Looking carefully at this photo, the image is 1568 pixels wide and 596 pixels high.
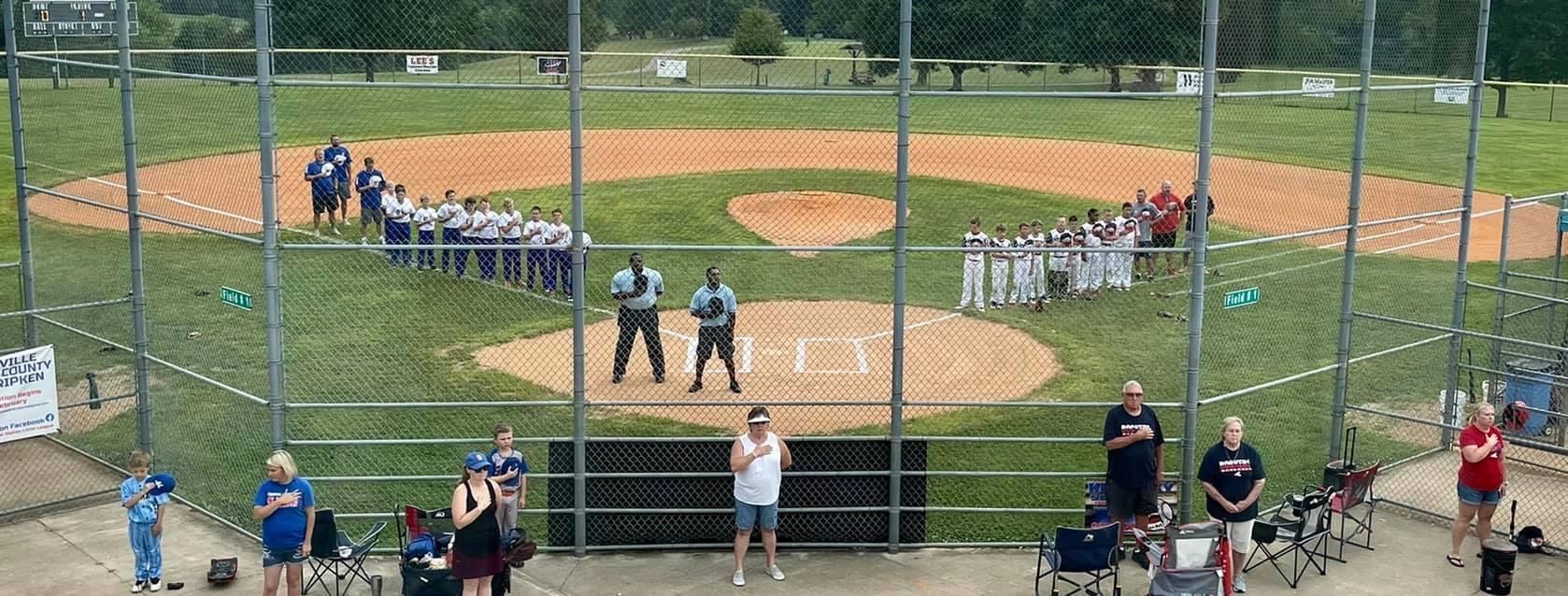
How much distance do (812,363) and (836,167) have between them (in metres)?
16.1

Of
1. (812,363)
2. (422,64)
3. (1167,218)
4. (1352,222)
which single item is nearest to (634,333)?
(812,363)

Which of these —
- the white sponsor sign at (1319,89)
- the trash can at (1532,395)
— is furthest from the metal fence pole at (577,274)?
the trash can at (1532,395)

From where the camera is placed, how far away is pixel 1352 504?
494 inches

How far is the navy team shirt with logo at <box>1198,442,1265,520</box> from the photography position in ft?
37.1

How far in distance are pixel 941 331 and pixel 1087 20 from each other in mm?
8590

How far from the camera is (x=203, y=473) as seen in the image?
1411cm

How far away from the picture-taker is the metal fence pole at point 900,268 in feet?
37.2

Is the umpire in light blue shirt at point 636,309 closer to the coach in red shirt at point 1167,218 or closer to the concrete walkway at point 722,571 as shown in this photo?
the concrete walkway at point 722,571

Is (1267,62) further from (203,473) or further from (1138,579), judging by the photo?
(203,473)

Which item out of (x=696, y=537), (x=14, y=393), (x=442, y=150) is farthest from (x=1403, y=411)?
(x=442, y=150)

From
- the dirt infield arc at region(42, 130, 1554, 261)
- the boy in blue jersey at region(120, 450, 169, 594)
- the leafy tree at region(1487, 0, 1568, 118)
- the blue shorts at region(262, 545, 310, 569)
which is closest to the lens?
the blue shorts at region(262, 545, 310, 569)

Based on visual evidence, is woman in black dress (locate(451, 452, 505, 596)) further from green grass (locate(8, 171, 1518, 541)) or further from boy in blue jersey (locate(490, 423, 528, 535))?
green grass (locate(8, 171, 1518, 541))

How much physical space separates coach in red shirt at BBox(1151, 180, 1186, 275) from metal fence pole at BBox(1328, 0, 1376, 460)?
23.0 feet

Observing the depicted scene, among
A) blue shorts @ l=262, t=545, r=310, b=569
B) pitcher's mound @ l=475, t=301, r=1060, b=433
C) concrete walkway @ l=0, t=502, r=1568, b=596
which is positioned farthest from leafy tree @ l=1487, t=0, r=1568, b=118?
blue shorts @ l=262, t=545, r=310, b=569
